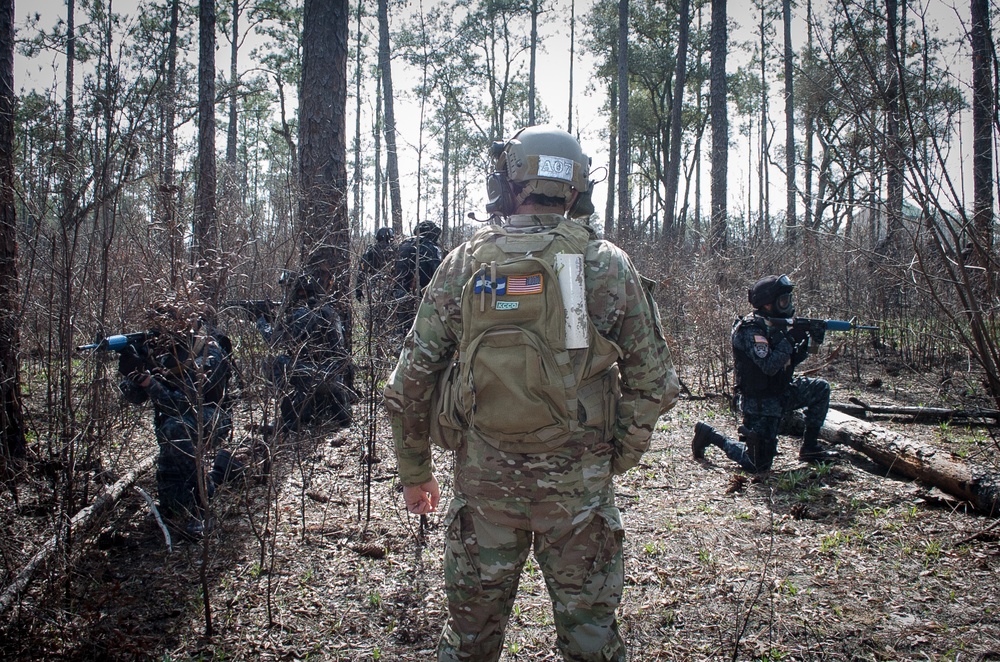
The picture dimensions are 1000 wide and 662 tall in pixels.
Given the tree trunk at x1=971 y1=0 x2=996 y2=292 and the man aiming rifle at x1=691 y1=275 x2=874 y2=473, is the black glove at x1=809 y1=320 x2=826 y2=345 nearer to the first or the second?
the man aiming rifle at x1=691 y1=275 x2=874 y2=473

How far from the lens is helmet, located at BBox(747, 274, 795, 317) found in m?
4.65

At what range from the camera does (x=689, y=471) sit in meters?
4.83

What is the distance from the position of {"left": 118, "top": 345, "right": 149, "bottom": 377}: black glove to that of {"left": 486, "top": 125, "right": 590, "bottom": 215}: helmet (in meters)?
2.49

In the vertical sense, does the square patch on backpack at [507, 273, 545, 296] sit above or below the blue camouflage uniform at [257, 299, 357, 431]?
above

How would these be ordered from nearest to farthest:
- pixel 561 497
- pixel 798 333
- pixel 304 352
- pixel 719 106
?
pixel 561 497
pixel 304 352
pixel 798 333
pixel 719 106

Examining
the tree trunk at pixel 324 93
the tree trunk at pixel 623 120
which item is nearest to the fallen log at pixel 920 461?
the tree trunk at pixel 324 93

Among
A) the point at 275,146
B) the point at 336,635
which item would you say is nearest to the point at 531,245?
the point at 336,635

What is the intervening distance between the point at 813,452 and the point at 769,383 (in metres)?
Answer: 0.72

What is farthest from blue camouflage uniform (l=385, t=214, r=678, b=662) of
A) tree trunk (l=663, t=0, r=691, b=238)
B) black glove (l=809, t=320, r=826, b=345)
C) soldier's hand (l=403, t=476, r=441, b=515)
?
tree trunk (l=663, t=0, r=691, b=238)

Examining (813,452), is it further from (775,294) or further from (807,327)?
(775,294)

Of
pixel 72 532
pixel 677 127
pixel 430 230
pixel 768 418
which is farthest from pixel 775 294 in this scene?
pixel 677 127

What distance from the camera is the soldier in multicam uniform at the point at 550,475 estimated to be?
5.97 ft

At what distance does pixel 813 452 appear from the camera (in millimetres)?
4879

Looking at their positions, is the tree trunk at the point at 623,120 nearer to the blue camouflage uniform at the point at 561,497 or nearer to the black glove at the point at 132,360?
the black glove at the point at 132,360
